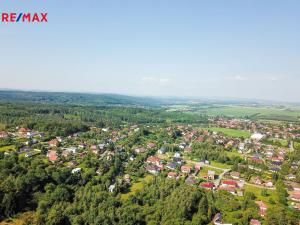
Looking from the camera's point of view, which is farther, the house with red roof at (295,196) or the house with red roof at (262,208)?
the house with red roof at (295,196)

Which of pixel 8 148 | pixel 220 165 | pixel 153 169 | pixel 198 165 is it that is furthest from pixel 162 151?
pixel 8 148

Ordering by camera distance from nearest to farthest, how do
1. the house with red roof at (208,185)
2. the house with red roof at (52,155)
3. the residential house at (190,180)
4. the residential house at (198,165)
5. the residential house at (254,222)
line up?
the residential house at (254,222) → the house with red roof at (208,185) → the residential house at (190,180) → the house with red roof at (52,155) → the residential house at (198,165)

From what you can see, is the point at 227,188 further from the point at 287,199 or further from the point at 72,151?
the point at 72,151

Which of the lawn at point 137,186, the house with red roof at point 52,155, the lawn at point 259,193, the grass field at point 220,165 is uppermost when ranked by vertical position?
the house with red roof at point 52,155

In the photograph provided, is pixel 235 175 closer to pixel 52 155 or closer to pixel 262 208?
pixel 262 208

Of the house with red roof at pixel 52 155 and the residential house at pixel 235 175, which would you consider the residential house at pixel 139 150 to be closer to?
the house with red roof at pixel 52 155

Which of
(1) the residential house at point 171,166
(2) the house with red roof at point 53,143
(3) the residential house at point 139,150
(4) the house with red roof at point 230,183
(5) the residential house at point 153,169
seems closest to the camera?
(4) the house with red roof at point 230,183

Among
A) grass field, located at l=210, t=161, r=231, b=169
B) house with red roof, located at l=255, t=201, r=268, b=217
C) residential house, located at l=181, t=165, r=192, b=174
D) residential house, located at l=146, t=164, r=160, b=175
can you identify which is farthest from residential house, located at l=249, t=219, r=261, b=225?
grass field, located at l=210, t=161, r=231, b=169

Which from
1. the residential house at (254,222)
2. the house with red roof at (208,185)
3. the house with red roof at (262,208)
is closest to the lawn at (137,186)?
the house with red roof at (208,185)
